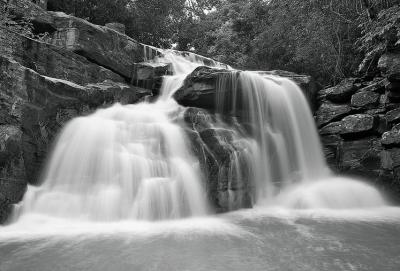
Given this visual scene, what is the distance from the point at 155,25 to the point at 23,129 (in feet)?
45.3

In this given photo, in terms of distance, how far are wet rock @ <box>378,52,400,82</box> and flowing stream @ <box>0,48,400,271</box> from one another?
256cm

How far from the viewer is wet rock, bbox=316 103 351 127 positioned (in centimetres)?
1032

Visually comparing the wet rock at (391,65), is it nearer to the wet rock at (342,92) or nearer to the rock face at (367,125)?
the rock face at (367,125)

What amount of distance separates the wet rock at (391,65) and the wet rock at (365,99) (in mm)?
1134

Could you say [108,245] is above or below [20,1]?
below

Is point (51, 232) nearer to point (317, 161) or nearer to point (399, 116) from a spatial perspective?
point (317, 161)

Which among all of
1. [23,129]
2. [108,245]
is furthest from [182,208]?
[23,129]

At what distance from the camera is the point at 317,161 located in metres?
10.1

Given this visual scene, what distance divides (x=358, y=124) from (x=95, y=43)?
8533 mm

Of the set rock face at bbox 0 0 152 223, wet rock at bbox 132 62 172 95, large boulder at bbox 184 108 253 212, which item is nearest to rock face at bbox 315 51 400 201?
→ large boulder at bbox 184 108 253 212

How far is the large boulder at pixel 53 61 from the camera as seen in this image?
8.97 m

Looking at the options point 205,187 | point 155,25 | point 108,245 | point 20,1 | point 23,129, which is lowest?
point 108,245

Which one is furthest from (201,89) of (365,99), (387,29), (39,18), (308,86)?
(39,18)

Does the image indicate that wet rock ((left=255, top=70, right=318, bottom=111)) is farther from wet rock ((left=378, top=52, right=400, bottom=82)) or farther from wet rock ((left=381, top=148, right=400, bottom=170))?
wet rock ((left=381, top=148, right=400, bottom=170))
